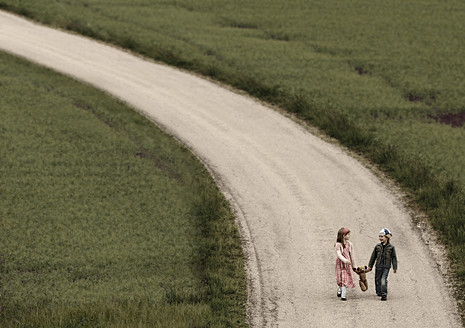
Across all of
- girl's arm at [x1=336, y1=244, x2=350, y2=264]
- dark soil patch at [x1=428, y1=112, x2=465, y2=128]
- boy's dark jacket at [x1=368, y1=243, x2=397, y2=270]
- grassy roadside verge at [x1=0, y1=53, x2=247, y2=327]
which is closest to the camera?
girl's arm at [x1=336, y1=244, x2=350, y2=264]

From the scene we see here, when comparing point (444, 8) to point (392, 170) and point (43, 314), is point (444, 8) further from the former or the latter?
point (43, 314)

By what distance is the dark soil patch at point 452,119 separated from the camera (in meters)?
33.8

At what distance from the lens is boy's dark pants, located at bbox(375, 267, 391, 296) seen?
796 inches

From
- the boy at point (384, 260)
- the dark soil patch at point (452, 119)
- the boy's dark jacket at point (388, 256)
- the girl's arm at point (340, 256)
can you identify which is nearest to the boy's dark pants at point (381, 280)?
the boy at point (384, 260)

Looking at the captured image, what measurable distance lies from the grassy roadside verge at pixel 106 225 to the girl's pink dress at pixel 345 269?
2.68m

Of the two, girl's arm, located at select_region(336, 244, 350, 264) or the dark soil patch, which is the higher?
the dark soil patch

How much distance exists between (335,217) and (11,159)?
1206cm

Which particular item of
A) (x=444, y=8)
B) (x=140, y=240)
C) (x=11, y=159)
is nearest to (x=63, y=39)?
(x=11, y=159)

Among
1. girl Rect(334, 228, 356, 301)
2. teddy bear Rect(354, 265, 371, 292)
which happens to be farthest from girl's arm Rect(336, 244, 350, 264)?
teddy bear Rect(354, 265, 371, 292)

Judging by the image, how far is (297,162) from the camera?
Result: 29.2m

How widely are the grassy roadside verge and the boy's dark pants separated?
361 centimetres

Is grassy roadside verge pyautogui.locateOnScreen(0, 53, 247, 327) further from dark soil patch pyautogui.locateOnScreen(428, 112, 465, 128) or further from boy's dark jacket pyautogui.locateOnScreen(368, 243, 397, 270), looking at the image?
dark soil patch pyautogui.locateOnScreen(428, 112, 465, 128)

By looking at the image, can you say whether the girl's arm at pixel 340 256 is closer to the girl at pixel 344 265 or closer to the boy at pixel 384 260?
the girl at pixel 344 265

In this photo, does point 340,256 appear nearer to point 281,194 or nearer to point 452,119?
point 281,194
